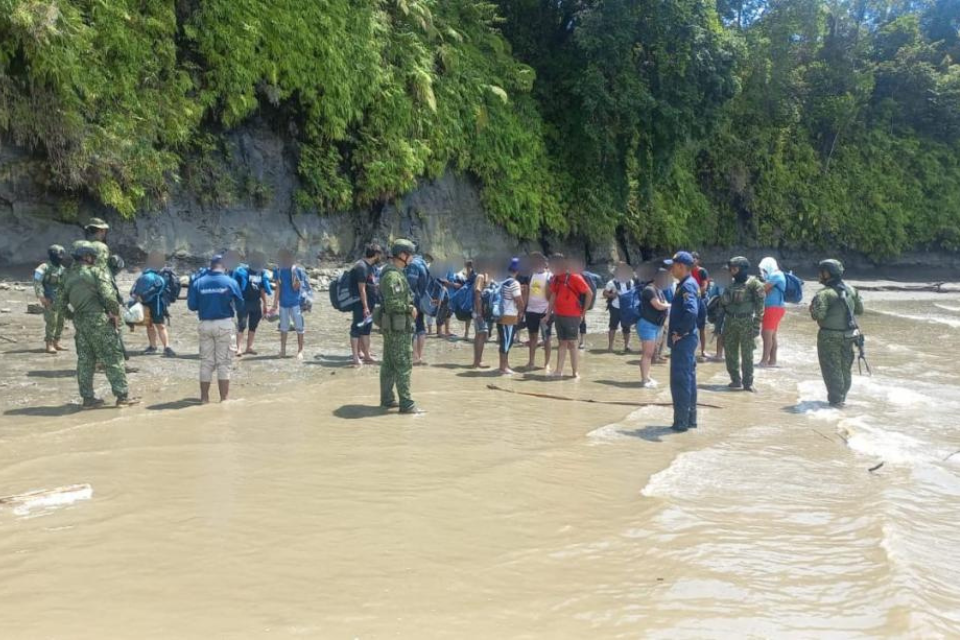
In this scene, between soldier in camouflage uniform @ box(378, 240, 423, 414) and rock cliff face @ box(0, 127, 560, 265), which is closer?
soldier in camouflage uniform @ box(378, 240, 423, 414)

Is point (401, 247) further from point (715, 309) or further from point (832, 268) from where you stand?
point (715, 309)

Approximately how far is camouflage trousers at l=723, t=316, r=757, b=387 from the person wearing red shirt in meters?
2.12

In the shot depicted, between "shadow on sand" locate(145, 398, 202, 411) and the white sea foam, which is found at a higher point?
"shadow on sand" locate(145, 398, 202, 411)

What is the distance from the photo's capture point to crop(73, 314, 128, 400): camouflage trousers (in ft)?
28.0

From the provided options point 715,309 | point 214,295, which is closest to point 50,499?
point 214,295

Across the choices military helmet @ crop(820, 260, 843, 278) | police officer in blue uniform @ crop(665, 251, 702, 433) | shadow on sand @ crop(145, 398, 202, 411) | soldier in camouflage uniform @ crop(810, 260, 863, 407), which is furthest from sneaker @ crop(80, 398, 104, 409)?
military helmet @ crop(820, 260, 843, 278)

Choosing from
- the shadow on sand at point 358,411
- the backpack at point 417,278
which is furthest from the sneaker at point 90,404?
the backpack at point 417,278

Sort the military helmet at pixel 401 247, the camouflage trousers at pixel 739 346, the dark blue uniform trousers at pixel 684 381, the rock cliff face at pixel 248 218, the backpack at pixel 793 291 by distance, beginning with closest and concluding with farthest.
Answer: the dark blue uniform trousers at pixel 684 381 < the military helmet at pixel 401 247 < the camouflage trousers at pixel 739 346 < the backpack at pixel 793 291 < the rock cliff face at pixel 248 218

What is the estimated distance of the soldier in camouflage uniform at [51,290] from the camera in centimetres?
1145

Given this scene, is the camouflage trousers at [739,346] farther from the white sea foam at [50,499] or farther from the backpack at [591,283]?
the white sea foam at [50,499]

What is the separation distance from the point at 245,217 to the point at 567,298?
11591mm

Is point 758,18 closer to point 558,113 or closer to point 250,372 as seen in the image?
point 558,113

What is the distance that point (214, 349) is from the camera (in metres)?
8.93

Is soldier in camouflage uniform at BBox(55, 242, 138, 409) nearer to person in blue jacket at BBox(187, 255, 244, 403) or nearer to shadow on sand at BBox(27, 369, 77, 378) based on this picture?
person in blue jacket at BBox(187, 255, 244, 403)
